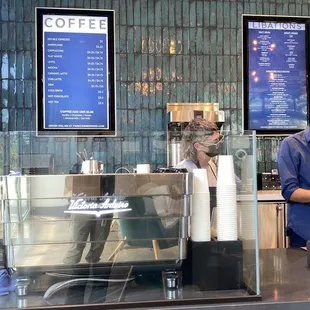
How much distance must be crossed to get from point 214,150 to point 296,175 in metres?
1.11

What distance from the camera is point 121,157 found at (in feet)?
3.86

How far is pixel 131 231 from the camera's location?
102 cm

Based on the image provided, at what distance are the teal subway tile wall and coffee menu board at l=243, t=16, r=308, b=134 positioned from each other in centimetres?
10

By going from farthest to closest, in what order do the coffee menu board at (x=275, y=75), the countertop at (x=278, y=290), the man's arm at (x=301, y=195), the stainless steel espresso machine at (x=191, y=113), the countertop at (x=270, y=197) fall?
the coffee menu board at (x=275, y=75), the stainless steel espresso machine at (x=191, y=113), the countertop at (x=270, y=197), the man's arm at (x=301, y=195), the countertop at (x=278, y=290)

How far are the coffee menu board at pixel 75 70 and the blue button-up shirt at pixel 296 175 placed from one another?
2109 millimetres

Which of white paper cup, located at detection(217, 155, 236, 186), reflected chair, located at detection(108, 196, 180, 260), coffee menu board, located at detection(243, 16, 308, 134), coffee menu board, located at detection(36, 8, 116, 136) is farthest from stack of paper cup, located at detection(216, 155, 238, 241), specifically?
coffee menu board, located at detection(243, 16, 308, 134)

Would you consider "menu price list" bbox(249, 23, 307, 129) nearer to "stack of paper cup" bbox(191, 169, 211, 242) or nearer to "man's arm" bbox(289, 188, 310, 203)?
"man's arm" bbox(289, 188, 310, 203)

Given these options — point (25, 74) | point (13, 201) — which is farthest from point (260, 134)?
point (13, 201)

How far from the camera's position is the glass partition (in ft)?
3.23

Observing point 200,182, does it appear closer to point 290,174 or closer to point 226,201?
point 226,201

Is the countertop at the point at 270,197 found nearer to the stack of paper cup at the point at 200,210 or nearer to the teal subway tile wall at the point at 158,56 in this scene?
the teal subway tile wall at the point at 158,56

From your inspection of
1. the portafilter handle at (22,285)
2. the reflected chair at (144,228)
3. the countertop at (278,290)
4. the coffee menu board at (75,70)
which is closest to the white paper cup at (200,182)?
the reflected chair at (144,228)

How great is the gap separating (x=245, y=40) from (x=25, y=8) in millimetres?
2078

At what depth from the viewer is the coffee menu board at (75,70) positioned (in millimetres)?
3859
